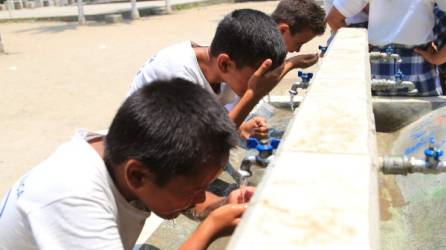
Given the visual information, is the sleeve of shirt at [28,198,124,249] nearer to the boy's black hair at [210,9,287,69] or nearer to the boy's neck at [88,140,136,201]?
the boy's neck at [88,140,136,201]

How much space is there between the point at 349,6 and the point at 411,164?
5.51ft

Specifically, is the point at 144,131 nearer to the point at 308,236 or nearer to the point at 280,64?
the point at 308,236

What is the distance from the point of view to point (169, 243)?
240 centimetres

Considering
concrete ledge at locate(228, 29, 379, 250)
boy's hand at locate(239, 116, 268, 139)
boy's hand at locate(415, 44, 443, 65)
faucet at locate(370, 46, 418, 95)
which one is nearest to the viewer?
concrete ledge at locate(228, 29, 379, 250)

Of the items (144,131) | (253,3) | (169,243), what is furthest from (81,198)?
(253,3)

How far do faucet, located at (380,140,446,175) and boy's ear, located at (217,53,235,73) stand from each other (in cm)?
69

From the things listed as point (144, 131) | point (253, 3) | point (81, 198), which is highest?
point (144, 131)

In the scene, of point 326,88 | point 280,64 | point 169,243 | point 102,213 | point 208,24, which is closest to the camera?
point 102,213

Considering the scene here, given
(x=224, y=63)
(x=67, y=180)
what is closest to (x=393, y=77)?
(x=224, y=63)

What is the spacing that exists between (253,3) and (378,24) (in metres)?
15.8

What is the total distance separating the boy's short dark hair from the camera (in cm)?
267

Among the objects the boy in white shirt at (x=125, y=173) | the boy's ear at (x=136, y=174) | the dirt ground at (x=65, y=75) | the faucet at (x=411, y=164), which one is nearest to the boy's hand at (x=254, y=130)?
the faucet at (x=411, y=164)

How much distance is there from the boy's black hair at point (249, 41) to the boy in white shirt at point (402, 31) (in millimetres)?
1036

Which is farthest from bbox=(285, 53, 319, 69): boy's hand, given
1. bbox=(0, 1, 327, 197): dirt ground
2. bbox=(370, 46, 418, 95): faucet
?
bbox=(0, 1, 327, 197): dirt ground
